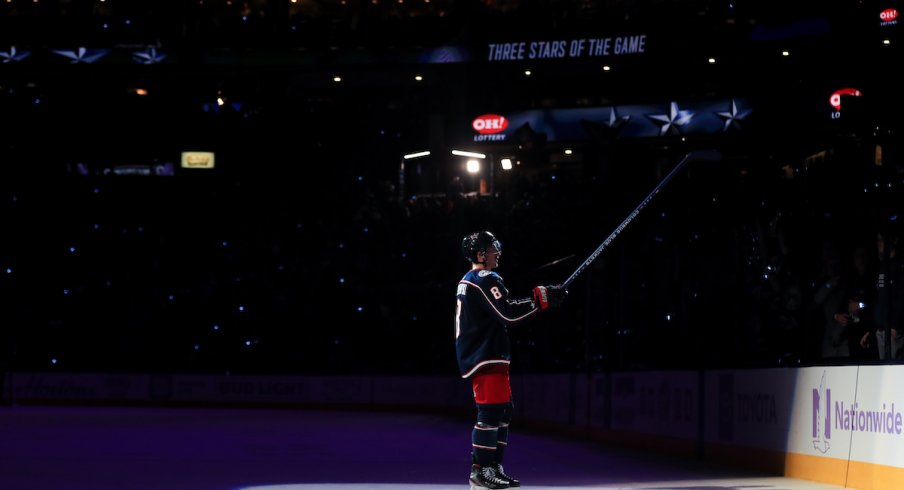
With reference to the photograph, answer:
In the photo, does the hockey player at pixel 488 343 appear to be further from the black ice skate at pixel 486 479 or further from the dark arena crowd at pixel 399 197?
the dark arena crowd at pixel 399 197

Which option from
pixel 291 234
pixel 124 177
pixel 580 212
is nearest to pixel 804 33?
pixel 580 212

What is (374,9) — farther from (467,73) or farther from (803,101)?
(803,101)

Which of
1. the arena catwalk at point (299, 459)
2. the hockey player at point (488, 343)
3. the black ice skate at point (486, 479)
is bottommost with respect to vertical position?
the arena catwalk at point (299, 459)

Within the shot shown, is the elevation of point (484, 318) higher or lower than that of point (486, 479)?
higher

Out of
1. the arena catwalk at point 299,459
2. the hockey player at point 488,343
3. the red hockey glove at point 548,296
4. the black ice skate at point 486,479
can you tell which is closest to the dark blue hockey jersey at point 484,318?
the hockey player at point 488,343

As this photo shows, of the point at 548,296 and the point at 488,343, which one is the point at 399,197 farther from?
the point at 548,296

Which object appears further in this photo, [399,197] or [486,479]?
[399,197]

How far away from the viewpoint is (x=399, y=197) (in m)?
33.2

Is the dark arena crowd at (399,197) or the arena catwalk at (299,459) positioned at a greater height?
the dark arena crowd at (399,197)

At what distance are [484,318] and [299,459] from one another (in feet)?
13.0

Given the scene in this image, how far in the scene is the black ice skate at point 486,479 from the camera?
8.95 meters

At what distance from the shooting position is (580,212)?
83.6 ft

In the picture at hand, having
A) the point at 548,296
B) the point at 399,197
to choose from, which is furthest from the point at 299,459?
the point at 399,197

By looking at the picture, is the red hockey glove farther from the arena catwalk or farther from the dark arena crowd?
the arena catwalk
